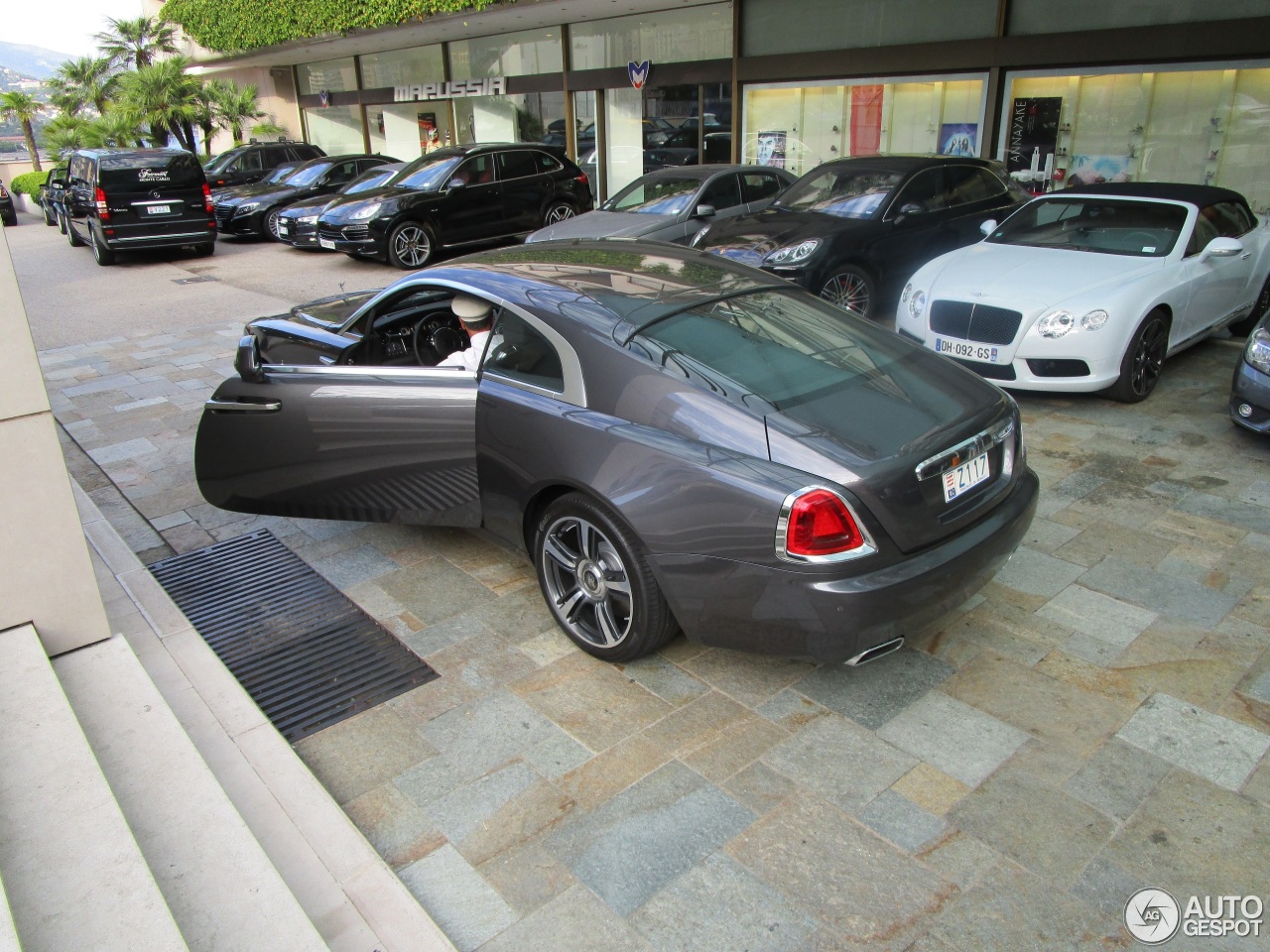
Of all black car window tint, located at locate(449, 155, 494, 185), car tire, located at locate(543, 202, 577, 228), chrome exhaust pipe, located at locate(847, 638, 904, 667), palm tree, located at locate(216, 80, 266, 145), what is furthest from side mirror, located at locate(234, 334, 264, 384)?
palm tree, located at locate(216, 80, 266, 145)

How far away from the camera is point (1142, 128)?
38.7 feet

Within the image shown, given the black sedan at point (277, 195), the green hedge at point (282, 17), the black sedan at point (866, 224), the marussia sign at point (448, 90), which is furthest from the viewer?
the marussia sign at point (448, 90)

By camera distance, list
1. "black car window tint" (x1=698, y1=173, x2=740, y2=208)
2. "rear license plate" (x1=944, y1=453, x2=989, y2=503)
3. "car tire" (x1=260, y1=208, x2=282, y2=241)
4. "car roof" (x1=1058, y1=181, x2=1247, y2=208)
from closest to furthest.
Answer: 1. "rear license plate" (x1=944, y1=453, x2=989, y2=503)
2. "car roof" (x1=1058, y1=181, x2=1247, y2=208)
3. "black car window tint" (x1=698, y1=173, x2=740, y2=208)
4. "car tire" (x1=260, y1=208, x2=282, y2=241)

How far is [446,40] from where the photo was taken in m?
21.7

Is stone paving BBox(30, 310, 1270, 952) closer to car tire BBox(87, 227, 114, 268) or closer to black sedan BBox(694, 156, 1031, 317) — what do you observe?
black sedan BBox(694, 156, 1031, 317)

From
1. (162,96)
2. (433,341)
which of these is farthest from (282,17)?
(433,341)

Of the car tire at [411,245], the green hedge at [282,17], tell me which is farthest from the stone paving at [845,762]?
the green hedge at [282,17]

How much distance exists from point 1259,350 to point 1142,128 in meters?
7.59

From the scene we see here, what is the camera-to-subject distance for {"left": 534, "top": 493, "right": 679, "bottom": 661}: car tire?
136 inches

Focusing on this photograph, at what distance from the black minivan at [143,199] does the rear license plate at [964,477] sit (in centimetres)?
1509

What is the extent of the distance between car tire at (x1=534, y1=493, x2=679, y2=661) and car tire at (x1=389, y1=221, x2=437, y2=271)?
1026 centimetres

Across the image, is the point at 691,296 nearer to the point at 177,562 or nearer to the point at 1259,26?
the point at 177,562

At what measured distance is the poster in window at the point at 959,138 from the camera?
13086mm

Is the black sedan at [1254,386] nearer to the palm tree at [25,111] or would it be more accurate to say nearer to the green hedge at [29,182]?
the green hedge at [29,182]
